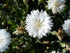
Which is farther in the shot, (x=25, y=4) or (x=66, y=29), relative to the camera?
(x=25, y=4)

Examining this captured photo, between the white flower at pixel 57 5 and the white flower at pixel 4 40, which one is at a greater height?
the white flower at pixel 57 5

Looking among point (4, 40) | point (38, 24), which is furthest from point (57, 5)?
point (4, 40)

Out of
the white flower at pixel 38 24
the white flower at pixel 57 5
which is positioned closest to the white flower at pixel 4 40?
the white flower at pixel 38 24

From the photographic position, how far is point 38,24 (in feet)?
3.62

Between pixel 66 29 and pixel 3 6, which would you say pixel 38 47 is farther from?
pixel 3 6

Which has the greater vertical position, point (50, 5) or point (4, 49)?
point (50, 5)

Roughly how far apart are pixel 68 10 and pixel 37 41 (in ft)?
1.17

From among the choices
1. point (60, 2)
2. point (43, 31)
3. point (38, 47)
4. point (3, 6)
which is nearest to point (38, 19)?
point (43, 31)

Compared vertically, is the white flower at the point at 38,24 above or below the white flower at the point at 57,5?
below

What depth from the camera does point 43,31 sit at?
1068 millimetres

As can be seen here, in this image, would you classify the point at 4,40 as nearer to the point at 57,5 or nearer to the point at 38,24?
the point at 38,24

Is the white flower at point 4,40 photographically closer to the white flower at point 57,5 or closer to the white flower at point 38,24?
the white flower at point 38,24

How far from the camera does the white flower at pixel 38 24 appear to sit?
1.06 m

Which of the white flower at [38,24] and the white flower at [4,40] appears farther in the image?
the white flower at [4,40]
